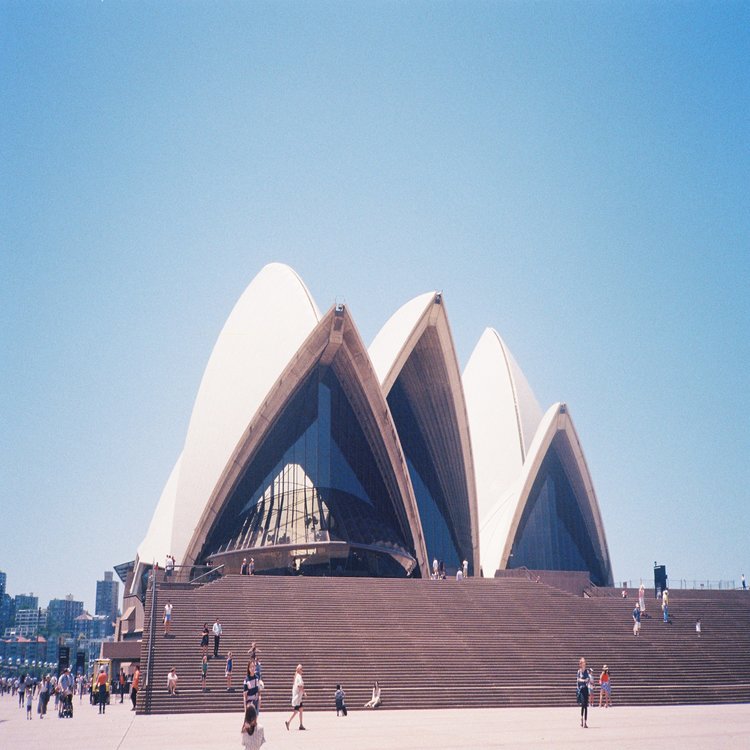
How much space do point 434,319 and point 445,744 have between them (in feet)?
76.2

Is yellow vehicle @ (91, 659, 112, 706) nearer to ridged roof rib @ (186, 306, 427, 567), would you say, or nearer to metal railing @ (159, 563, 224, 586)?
metal railing @ (159, 563, 224, 586)

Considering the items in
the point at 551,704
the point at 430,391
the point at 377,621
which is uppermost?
the point at 430,391

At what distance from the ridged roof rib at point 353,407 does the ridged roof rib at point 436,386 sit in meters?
1.33

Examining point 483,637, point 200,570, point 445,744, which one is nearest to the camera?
point 445,744

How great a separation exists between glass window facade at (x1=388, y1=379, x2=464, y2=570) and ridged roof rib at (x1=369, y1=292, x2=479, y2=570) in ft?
0.88

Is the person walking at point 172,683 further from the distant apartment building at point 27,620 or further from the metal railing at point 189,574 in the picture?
the distant apartment building at point 27,620

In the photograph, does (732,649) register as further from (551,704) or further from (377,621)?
(377,621)

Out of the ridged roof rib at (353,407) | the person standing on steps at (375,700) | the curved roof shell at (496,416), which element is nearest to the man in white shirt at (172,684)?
the person standing on steps at (375,700)

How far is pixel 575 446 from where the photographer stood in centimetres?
3794

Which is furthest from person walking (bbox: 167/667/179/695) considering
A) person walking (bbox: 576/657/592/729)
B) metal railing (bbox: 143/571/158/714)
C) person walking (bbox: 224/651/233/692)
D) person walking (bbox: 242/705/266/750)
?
person walking (bbox: 242/705/266/750)

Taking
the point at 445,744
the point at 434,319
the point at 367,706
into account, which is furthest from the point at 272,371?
the point at 445,744

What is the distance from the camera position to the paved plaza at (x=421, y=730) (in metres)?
10.5

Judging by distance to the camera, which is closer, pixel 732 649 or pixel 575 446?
pixel 732 649

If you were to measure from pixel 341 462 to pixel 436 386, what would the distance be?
5445 mm
